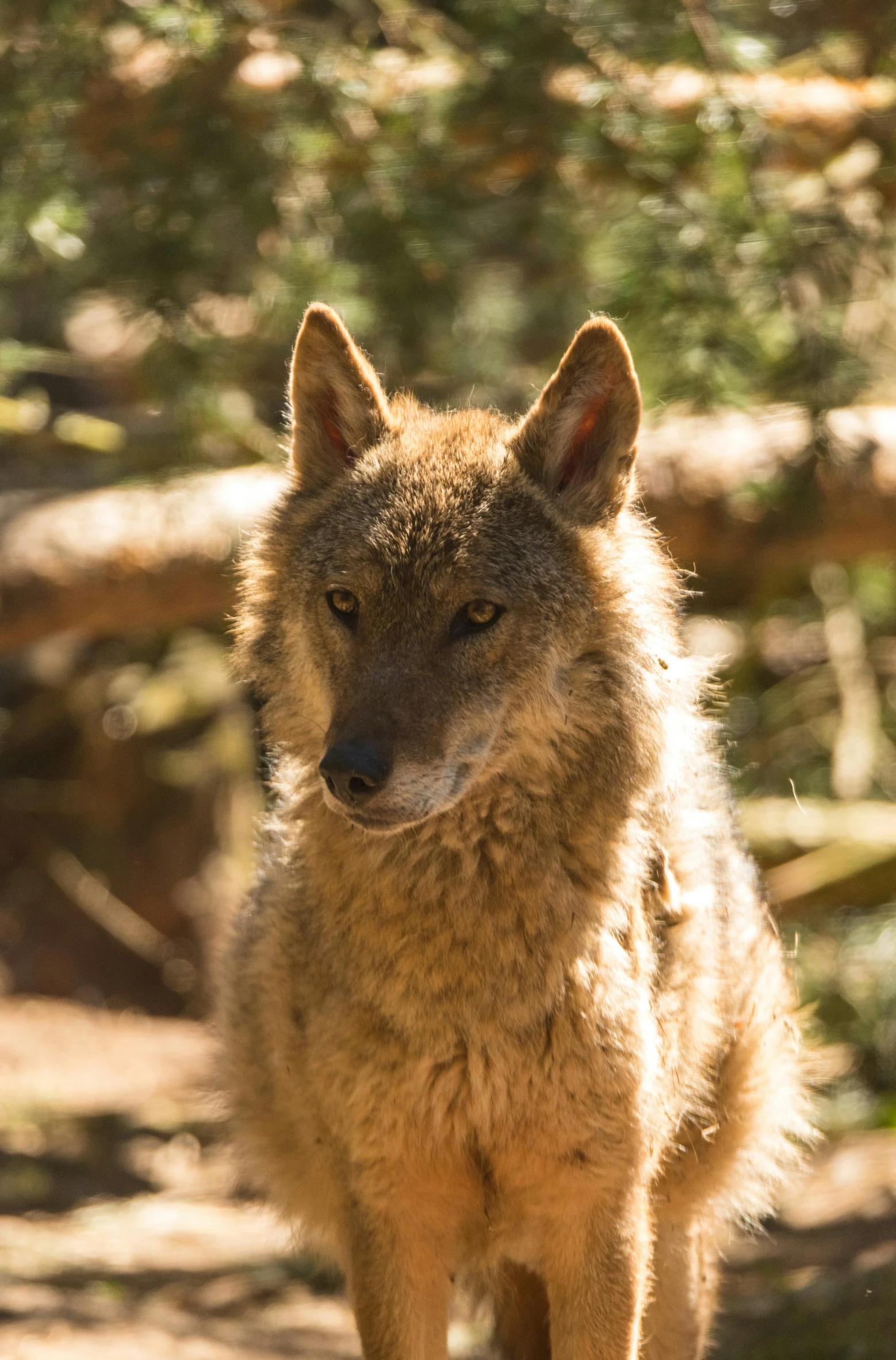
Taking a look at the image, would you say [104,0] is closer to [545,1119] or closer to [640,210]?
[640,210]

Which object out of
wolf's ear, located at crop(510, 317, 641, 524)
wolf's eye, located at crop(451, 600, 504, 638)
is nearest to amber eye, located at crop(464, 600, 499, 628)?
wolf's eye, located at crop(451, 600, 504, 638)

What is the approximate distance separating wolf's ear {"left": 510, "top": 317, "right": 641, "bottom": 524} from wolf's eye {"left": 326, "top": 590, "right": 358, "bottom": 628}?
0.53 m

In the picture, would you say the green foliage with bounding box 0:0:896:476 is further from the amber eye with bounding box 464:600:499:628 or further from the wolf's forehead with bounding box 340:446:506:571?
the amber eye with bounding box 464:600:499:628

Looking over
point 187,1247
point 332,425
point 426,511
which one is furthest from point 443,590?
point 187,1247

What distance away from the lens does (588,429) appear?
10.5 ft

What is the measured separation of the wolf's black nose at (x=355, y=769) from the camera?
8.89ft

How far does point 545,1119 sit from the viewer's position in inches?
117

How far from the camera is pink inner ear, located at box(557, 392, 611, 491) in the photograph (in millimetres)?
3166

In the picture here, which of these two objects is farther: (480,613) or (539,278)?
(539,278)

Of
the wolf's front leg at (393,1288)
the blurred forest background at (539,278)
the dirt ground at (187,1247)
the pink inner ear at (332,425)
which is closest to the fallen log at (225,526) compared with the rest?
the blurred forest background at (539,278)

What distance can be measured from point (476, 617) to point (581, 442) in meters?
0.52

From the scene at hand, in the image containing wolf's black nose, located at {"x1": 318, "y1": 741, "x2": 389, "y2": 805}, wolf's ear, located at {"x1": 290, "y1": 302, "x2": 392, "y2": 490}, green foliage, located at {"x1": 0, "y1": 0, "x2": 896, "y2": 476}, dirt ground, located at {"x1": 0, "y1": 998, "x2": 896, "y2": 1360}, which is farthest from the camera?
green foliage, located at {"x1": 0, "y1": 0, "x2": 896, "y2": 476}

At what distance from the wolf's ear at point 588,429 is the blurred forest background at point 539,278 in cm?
75

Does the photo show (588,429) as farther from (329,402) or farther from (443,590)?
(329,402)
